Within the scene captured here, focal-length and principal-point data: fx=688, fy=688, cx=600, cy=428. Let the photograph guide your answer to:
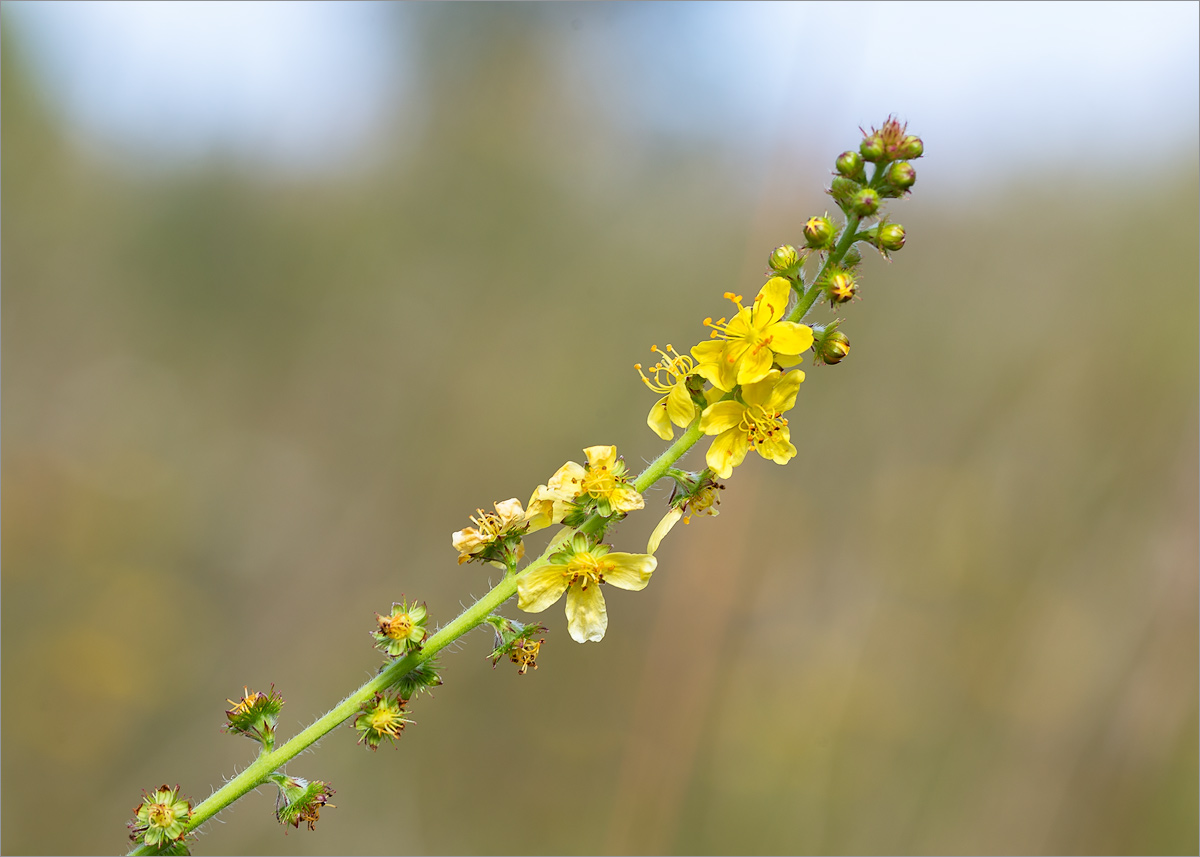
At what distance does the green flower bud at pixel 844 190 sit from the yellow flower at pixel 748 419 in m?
0.43

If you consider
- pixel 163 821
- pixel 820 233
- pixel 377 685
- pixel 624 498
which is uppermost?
pixel 820 233

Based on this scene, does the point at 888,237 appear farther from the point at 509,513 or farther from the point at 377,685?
the point at 377,685

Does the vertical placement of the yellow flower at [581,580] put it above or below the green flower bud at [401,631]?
above

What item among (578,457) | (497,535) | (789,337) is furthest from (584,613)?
(578,457)

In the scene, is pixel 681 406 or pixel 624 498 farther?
pixel 681 406

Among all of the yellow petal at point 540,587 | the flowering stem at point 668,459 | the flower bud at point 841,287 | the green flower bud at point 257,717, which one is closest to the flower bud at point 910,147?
the flower bud at point 841,287

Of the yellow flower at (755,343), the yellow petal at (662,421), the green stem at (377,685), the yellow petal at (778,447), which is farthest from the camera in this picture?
the yellow petal at (662,421)

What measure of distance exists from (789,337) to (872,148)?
0.49m

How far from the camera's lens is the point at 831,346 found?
5.41 ft

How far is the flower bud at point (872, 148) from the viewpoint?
163cm

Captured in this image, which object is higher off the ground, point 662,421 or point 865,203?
point 865,203

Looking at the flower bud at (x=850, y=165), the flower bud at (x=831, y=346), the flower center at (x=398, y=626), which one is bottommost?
the flower center at (x=398, y=626)

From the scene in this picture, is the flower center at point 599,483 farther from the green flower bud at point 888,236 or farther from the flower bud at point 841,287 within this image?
the green flower bud at point 888,236

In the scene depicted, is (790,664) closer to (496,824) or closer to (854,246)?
(496,824)
